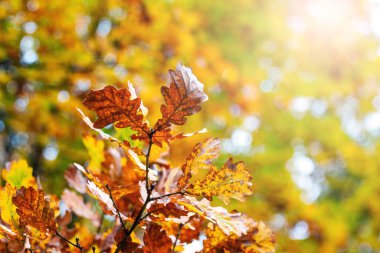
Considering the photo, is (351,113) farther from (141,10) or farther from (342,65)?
(141,10)

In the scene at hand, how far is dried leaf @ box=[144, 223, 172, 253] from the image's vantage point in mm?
493

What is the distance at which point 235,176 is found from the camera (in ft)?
1.53

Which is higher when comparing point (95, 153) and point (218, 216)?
point (95, 153)

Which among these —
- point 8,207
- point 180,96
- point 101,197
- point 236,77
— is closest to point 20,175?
point 8,207

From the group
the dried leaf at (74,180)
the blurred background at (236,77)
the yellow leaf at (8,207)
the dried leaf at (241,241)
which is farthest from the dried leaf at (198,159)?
the blurred background at (236,77)

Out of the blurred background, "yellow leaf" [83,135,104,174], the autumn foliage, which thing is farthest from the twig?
the blurred background

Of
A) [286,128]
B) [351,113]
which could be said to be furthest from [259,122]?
[351,113]

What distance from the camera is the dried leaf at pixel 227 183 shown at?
46 centimetres

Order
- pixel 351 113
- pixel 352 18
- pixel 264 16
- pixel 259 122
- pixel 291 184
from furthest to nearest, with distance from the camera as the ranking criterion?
pixel 351 113 < pixel 352 18 < pixel 259 122 < pixel 291 184 < pixel 264 16

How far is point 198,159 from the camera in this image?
470 millimetres

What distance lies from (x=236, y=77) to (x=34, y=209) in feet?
10.5

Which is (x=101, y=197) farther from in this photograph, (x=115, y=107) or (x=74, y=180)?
(x=74, y=180)

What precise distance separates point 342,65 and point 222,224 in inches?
198

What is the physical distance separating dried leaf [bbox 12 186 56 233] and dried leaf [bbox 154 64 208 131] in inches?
6.9
